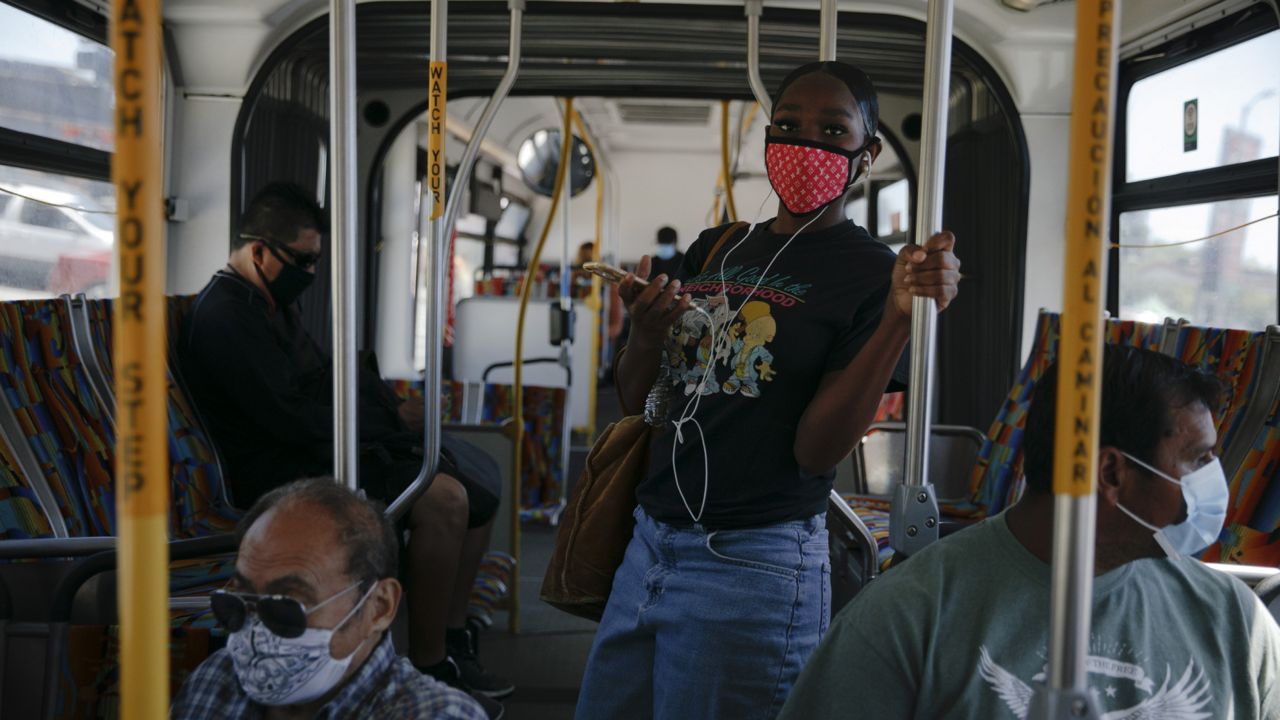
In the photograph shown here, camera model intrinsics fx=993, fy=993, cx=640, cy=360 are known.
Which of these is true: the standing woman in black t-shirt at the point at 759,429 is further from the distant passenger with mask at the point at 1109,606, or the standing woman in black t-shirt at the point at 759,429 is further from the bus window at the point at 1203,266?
the bus window at the point at 1203,266

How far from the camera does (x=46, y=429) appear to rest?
8.18 feet

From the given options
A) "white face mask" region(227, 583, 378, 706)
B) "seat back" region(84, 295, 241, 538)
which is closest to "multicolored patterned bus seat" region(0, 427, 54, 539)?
"seat back" region(84, 295, 241, 538)

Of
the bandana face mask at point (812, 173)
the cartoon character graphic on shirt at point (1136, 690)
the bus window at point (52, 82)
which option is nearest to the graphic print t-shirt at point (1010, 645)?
the cartoon character graphic on shirt at point (1136, 690)

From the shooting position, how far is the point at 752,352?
137 cm

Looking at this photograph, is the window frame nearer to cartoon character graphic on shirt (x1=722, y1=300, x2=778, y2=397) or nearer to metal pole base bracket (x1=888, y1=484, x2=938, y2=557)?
metal pole base bracket (x1=888, y1=484, x2=938, y2=557)

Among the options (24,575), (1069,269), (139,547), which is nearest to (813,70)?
(1069,269)

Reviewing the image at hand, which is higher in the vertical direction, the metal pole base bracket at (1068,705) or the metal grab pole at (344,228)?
the metal grab pole at (344,228)

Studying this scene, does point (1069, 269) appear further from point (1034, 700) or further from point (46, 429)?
point (46, 429)

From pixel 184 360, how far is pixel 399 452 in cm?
69

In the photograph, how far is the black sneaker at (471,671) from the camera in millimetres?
3080

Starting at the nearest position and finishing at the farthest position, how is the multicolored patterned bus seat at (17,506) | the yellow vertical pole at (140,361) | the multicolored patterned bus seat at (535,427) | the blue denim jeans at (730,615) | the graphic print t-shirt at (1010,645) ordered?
1. the yellow vertical pole at (140,361)
2. the graphic print t-shirt at (1010,645)
3. the blue denim jeans at (730,615)
4. the multicolored patterned bus seat at (17,506)
5. the multicolored patterned bus seat at (535,427)

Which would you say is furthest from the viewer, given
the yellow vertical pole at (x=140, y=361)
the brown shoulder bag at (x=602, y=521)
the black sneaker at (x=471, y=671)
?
the black sneaker at (x=471, y=671)

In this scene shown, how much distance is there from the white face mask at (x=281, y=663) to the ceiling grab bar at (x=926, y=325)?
84cm

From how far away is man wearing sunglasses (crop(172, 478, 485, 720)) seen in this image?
1224 mm
